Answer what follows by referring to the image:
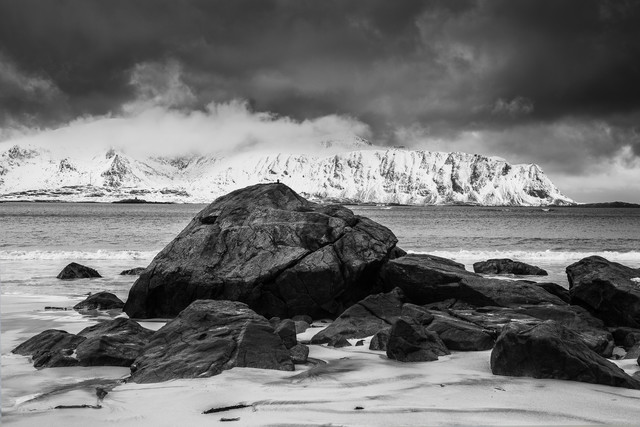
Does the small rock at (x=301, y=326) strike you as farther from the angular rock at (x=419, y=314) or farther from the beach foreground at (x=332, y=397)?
the beach foreground at (x=332, y=397)

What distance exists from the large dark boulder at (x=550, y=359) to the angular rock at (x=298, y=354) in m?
2.90

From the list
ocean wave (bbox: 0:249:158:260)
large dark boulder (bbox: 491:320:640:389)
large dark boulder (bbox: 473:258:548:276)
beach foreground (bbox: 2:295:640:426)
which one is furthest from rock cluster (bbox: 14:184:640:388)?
ocean wave (bbox: 0:249:158:260)

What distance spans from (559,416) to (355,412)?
2.24m

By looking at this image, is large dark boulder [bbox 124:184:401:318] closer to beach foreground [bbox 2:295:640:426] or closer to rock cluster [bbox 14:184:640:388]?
rock cluster [bbox 14:184:640:388]

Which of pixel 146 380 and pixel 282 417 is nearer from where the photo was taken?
pixel 282 417

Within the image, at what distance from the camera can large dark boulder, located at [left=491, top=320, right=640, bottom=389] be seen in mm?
7277

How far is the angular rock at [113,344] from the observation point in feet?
28.3

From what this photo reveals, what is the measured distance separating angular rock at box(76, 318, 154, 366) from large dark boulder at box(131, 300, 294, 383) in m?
0.42

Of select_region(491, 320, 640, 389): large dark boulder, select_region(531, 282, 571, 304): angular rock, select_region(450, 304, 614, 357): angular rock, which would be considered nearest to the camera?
select_region(491, 320, 640, 389): large dark boulder

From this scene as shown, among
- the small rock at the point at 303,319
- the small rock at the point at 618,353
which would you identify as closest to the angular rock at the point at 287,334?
the small rock at the point at 303,319

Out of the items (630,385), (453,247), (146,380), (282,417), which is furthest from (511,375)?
(453,247)

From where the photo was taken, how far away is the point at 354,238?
15.4 meters

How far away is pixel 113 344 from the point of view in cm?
905

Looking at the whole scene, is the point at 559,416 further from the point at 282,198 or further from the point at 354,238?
the point at 282,198
